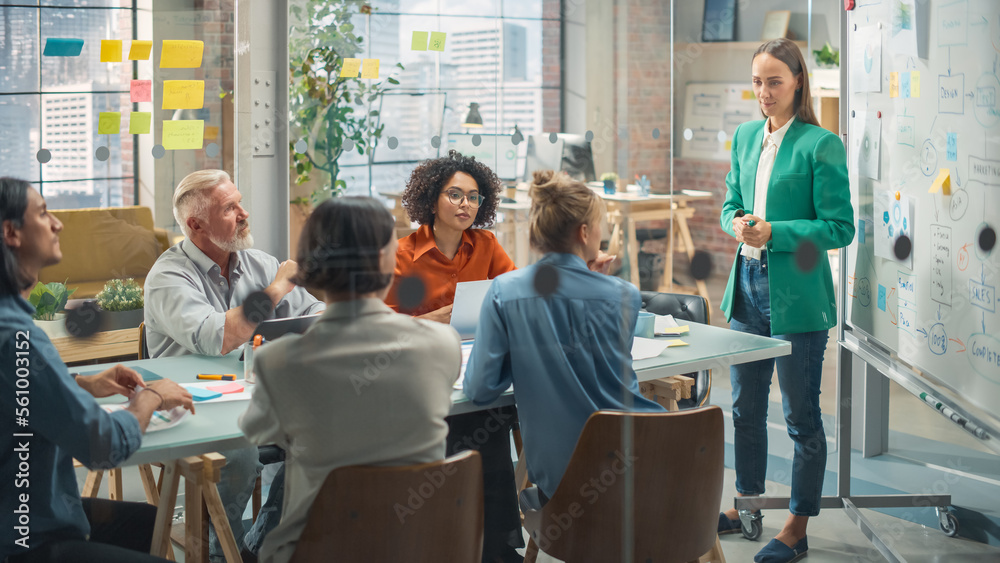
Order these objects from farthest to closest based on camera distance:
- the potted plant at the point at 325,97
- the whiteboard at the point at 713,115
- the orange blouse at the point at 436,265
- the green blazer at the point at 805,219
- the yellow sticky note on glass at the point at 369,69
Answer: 1. the whiteboard at the point at 713,115
2. the yellow sticky note on glass at the point at 369,69
3. the potted plant at the point at 325,97
4. the orange blouse at the point at 436,265
5. the green blazer at the point at 805,219

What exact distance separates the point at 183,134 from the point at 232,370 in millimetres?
1609

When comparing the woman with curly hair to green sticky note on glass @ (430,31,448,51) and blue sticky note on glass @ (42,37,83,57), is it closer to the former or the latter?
blue sticky note on glass @ (42,37,83,57)

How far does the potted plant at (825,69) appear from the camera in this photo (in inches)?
226

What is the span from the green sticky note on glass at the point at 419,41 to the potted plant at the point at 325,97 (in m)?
0.31

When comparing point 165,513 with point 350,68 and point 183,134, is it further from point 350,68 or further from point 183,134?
point 350,68

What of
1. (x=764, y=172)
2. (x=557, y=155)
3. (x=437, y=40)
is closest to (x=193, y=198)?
(x=764, y=172)

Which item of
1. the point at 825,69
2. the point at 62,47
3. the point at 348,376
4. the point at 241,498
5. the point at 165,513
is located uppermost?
the point at 825,69

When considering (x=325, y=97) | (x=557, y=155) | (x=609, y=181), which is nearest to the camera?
(x=325, y=97)

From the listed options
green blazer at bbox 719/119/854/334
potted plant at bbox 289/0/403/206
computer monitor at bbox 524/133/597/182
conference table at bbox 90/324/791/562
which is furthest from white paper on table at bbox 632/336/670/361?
computer monitor at bbox 524/133/597/182

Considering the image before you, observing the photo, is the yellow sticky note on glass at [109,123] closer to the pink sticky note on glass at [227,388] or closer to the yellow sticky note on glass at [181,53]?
the yellow sticky note on glass at [181,53]

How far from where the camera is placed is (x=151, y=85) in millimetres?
3236

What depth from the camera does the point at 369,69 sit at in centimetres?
397

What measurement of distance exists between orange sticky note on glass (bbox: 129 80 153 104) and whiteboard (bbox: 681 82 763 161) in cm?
418

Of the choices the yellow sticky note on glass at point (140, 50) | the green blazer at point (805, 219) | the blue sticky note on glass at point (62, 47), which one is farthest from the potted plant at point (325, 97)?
the green blazer at point (805, 219)
